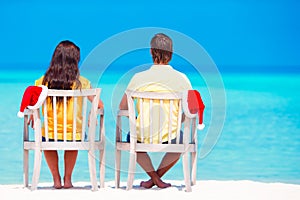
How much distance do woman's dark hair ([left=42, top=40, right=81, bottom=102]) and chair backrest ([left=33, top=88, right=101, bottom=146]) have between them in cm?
7

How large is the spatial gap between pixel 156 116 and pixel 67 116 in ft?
1.62

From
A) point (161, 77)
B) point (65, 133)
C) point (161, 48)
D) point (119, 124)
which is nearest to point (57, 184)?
point (65, 133)

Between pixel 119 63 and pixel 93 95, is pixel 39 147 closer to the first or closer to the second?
pixel 93 95

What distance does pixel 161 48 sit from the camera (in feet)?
14.4

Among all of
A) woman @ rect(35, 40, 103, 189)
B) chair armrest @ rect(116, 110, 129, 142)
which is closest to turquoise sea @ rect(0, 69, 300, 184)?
chair armrest @ rect(116, 110, 129, 142)

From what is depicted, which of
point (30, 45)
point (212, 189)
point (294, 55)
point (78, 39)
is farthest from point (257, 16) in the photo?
point (212, 189)

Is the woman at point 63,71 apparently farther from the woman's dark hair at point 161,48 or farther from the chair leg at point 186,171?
the chair leg at point 186,171

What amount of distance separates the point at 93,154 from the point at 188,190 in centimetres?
56

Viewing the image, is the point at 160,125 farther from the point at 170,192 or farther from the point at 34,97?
the point at 34,97

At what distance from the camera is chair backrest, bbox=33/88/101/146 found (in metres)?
4.19

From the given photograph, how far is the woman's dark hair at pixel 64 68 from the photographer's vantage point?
431 centimetres

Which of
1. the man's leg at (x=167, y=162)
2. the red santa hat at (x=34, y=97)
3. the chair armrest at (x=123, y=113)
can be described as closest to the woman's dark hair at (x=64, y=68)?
the red santa hat at (x=34, y=97)

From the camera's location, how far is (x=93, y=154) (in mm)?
4305

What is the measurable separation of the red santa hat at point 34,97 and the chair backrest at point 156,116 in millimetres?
456
